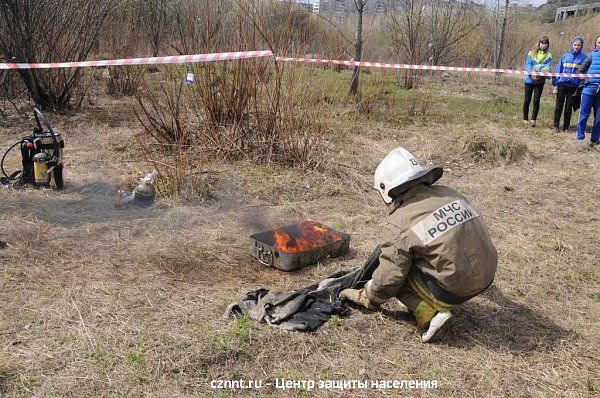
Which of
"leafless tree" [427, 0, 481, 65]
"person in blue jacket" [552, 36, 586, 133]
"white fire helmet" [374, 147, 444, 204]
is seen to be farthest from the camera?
"leafless tree" [427, 0, 481, 65]

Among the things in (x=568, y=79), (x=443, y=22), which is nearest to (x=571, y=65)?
(x=568, y=79)

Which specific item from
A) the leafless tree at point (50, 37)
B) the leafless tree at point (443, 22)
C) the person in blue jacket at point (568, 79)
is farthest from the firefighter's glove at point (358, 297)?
the leafless tree at point (443, 22)

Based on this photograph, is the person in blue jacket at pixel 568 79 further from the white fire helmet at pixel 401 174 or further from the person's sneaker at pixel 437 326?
the person's sneaker at pixel 437 326

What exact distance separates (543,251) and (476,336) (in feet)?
5.98

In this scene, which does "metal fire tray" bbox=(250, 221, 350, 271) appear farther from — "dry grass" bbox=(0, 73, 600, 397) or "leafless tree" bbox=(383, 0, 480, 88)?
"leafless tree" bbox=(383, 0, 480, 88)

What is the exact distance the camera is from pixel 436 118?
36.7 ft

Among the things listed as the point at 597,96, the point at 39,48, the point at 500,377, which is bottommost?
the point at 500,377

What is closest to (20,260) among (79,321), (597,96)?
(79,321)

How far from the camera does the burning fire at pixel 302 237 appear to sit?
4.33m

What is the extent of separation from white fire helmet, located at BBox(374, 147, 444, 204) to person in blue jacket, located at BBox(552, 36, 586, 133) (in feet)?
25.8

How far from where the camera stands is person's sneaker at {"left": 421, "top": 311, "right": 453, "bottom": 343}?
10.8 feet

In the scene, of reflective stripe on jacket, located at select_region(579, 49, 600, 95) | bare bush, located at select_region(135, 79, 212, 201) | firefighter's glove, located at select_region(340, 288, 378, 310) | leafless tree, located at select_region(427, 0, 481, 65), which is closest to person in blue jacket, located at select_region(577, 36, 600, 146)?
reflective stripe on jacket, located at select_region(579, 49, 600, 95)

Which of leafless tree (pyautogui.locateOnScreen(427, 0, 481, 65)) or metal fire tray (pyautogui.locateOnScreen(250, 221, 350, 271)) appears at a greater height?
leafless tree (pyautogui.locateOnScreen(427, 0, 481, 65))

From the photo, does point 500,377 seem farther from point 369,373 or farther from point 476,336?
point 369,373
